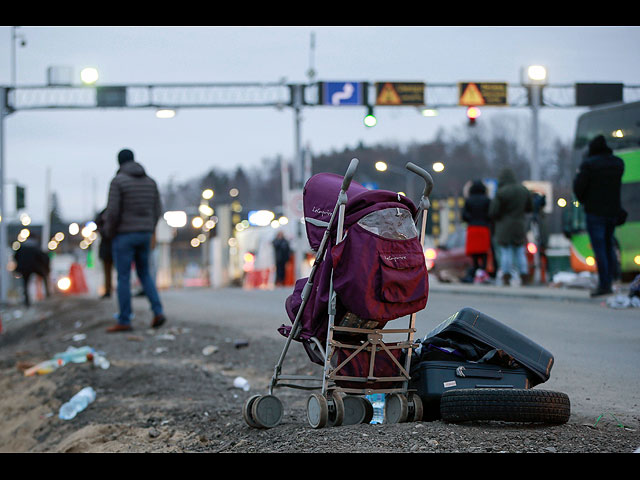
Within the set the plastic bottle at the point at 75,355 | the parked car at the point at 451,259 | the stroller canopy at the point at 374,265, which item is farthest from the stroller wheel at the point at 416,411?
the parked car at the point at 451,259

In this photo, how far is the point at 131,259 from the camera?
10539mm

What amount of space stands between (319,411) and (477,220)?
1272 centimetres

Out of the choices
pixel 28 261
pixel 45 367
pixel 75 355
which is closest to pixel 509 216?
pixel 75 355

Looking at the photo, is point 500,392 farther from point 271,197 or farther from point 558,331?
point 271,197

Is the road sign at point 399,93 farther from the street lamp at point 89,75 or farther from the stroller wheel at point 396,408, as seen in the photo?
the stroller wheel at point 396,408

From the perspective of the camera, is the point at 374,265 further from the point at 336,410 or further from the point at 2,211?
the point at 2,211

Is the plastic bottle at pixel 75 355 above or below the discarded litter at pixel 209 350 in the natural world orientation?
below

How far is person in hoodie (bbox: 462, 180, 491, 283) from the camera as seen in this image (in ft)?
56.1

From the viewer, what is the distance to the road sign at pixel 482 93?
28.5m

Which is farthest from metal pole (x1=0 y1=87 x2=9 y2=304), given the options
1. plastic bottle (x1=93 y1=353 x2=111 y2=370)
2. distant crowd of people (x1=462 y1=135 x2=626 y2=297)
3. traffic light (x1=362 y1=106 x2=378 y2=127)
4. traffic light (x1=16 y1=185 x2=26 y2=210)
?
plastic bottle (x1=93 y1=353 x2=111 y2=370)

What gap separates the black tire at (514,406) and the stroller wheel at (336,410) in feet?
2.10

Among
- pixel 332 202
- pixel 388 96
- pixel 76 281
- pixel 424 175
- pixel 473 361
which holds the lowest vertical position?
pixel 76 281
